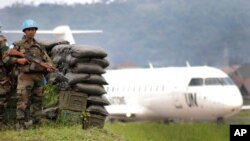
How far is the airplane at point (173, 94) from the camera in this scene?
3753 centimetres

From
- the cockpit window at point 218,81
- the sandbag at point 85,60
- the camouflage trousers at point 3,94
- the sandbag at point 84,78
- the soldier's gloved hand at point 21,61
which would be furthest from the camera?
the cockpit window at point 218,81

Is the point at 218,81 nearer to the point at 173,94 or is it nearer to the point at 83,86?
the point at 173,94

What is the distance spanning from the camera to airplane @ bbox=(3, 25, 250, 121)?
37531 millimetres

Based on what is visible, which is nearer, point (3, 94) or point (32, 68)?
point (32, 68)

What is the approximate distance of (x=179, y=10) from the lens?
62500 millimetres

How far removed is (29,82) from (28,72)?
0.17 meters

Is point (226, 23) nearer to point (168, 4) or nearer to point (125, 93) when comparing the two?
point (168, 4)

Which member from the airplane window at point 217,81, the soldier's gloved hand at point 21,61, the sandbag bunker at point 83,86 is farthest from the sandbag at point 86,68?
the airplane window at point 217,81

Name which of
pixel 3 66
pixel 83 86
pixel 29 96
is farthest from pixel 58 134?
pixel 3 66

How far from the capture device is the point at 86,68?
1500cm

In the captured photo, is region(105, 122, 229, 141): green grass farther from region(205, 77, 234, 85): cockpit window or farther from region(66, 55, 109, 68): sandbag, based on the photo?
region(205, 77, 234, 85): cockpit window

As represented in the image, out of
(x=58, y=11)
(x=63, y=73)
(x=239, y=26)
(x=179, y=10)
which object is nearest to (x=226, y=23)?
(x=239, y=26)

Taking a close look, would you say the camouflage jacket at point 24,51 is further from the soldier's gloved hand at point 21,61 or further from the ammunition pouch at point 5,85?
the ammunition pouch at point 5,85

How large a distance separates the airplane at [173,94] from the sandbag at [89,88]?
72.7 ft
